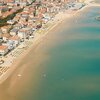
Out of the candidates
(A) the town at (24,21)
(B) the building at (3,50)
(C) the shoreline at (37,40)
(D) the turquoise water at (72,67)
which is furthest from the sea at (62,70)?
(B) the building at (3,50)

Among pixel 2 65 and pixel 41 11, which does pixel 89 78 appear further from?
pixel 41 11

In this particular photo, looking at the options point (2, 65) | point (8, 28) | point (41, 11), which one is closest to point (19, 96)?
point (2, 65)

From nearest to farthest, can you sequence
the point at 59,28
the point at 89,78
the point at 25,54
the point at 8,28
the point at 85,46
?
1. the point at 89,78
2. the point at 25,54
3. the point at 85,46
4. the point at 8,28
5. the point at 59,28

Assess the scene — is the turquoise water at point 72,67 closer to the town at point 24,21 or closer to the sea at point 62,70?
the sea at point 62,70

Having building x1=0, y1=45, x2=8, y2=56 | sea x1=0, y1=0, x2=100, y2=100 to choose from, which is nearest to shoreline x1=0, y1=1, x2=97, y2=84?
sea x1=0, y1=0, x2=100, y2=100

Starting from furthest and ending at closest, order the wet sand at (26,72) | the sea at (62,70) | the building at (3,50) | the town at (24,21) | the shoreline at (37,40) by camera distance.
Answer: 1. the town at (24,21)
2. the building at (3,50)
3. the shoreline at (37,40)
4. the wet sand at (26,72)
5. the sea at (62,70)

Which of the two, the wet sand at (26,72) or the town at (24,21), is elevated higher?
the town at (24,21)

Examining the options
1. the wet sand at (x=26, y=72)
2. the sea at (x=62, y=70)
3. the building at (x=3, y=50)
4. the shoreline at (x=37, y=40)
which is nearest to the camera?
the sea at (x=62, y=70)

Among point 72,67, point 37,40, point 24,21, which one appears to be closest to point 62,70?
point 72,67
